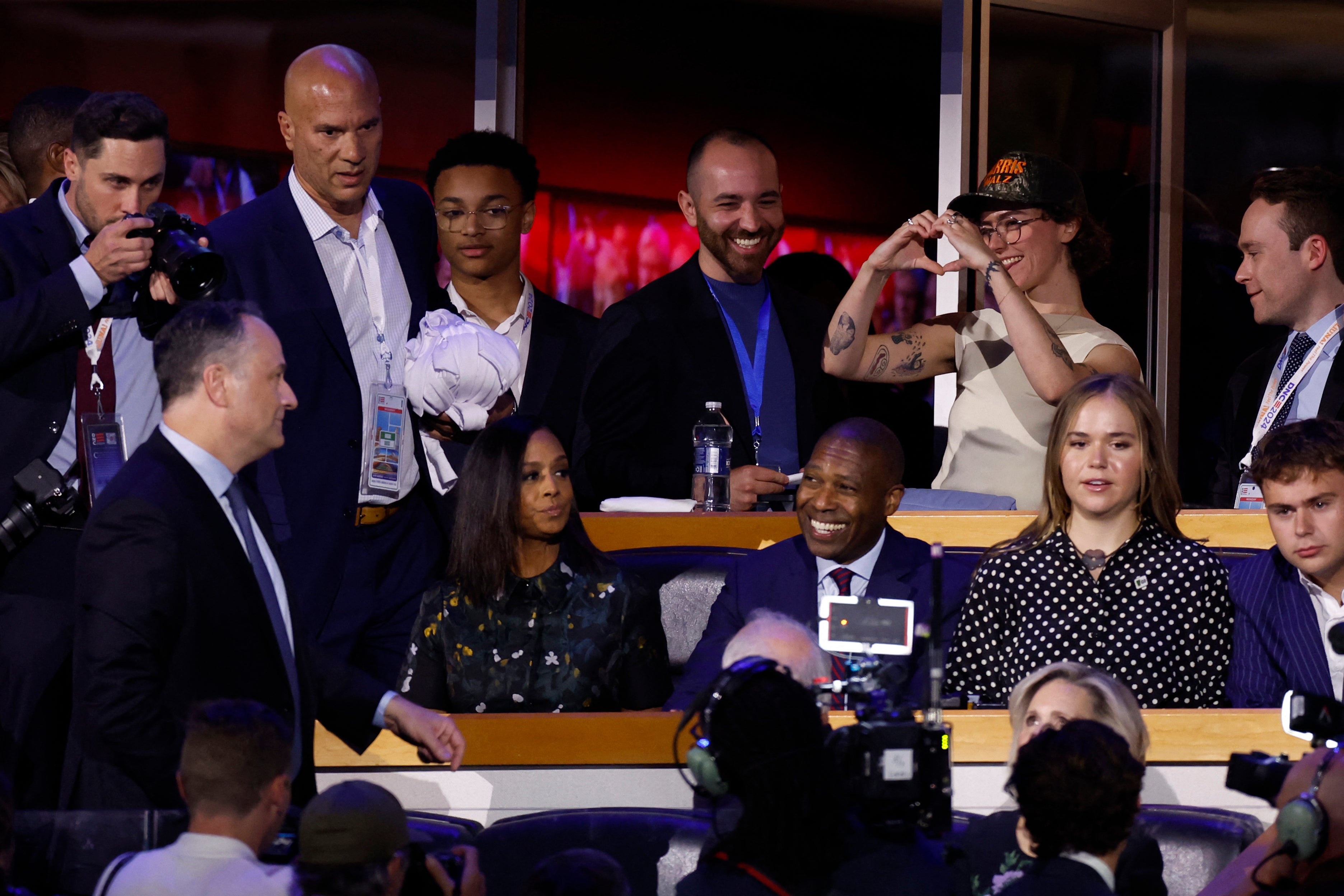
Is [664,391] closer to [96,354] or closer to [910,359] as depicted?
[910,359]

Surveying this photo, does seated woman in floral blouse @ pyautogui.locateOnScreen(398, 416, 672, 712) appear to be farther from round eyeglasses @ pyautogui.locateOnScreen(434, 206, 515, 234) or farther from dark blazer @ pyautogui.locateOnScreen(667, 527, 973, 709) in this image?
round eyeglasses @ pyautogui.locateOnScreen(434, 206, 515, 234)

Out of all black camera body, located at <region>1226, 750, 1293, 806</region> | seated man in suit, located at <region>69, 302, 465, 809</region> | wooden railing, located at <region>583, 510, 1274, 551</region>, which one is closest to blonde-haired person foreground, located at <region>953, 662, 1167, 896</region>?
black camera body, located at <region>1226, 750, 1293, 806</region>

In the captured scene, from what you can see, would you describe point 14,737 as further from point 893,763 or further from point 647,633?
point 893,763

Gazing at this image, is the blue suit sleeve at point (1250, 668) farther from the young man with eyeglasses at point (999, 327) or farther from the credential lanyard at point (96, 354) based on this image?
the credential lanyard at point (96, 354)

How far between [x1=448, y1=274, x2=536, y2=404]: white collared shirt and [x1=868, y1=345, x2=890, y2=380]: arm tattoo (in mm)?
910

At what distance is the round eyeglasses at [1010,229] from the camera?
13.4 ft

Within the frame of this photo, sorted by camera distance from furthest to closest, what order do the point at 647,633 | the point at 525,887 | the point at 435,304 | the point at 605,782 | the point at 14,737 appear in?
the point at 435,304 < the point at 647,633 < the point at 14,737 < the point at 605,782 < the point at 525,887

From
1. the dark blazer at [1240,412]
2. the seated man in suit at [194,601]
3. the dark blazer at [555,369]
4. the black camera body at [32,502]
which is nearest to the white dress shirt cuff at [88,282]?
the black camera body at [32,502]

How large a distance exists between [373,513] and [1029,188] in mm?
1946

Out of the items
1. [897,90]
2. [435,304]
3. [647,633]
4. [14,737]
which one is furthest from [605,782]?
[897,90]

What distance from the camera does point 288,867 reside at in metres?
2.13

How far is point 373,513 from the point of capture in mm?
3518

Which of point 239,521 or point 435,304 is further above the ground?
point 435,304

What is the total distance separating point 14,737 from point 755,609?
1517mm
